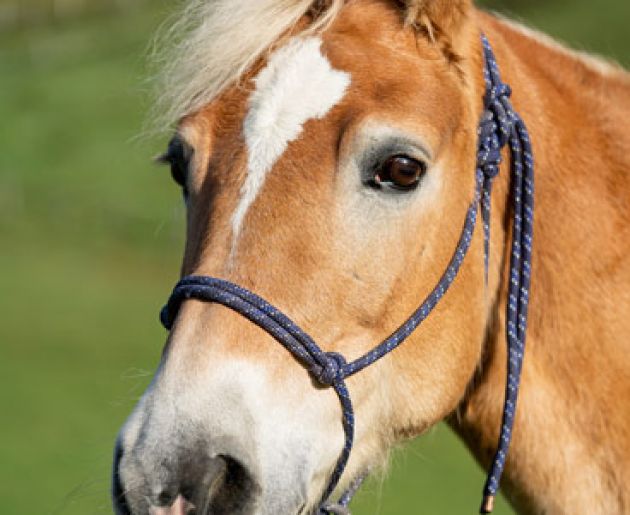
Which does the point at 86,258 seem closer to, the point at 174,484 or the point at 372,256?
the point at 372,256

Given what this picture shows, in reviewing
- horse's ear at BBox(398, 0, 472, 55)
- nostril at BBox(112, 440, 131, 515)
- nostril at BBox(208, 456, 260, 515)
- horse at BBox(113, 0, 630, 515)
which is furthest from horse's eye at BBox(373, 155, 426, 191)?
nostril at BBox(112, 440, 131, 515)

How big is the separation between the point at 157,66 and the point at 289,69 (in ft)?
2.74

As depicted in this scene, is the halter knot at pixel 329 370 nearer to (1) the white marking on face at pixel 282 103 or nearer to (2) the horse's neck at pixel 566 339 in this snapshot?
(1) the white marking on face at pixel 282 103

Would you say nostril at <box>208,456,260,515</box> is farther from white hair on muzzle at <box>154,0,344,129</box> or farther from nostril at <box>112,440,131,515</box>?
white hair on muzzle at <box>154,0,344,129</box>

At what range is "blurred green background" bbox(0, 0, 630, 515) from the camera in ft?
31.5

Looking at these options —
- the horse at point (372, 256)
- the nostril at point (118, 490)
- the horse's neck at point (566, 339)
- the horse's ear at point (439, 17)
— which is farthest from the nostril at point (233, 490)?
the horse's ear at point (439, 17)

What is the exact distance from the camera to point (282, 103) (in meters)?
3.02

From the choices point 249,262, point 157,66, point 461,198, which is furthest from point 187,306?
point 157,66

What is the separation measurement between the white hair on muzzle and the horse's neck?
0.73m

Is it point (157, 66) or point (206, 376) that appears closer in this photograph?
point (206, 376)

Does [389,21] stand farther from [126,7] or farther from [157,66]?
[126,7]

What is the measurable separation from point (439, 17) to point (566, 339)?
3.48 feet

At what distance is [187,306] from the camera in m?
2.90

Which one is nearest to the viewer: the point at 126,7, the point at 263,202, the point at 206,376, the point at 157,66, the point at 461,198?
the point at 206,376
